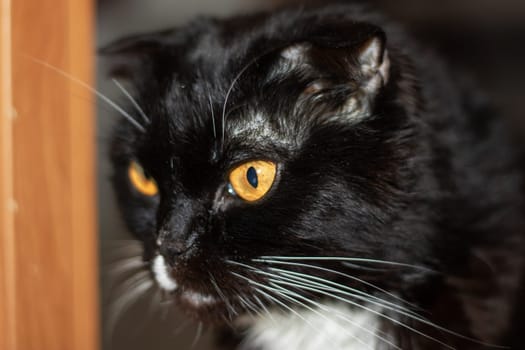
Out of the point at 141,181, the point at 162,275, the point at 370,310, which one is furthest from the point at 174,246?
the point at 370,310

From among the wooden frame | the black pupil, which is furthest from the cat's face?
the wooden frame

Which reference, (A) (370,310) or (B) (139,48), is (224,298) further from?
(B) (139,48)

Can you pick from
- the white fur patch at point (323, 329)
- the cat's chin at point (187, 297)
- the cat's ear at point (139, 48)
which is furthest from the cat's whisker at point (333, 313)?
the cat's ear at point (139, 48)

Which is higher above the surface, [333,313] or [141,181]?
[141,181]

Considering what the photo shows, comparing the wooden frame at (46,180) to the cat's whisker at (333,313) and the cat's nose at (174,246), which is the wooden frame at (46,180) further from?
the cat's whisker at (333,313)

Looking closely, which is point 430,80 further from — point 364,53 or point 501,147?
point 364,53

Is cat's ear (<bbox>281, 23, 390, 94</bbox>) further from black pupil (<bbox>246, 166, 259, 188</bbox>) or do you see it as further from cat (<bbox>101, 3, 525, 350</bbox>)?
black pupil (<bbox>246, 166, 259, 188</bbox>)

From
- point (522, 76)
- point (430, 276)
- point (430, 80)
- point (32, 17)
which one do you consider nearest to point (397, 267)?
point (430, 276)
